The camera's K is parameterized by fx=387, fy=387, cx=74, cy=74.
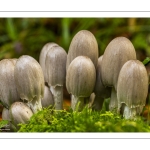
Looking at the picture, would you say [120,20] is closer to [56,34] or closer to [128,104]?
[56,34]

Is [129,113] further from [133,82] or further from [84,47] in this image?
[84,47]

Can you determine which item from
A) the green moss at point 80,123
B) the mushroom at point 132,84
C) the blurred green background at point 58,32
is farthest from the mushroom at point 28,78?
the blurred green background at point 58,32

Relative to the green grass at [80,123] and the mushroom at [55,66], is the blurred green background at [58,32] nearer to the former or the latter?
the mushroom at [55,66]

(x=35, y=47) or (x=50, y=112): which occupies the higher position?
(x=35, y=47)

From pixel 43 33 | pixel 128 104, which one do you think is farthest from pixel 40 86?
pixel 43 33

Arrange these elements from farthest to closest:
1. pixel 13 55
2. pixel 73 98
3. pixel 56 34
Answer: pixel 56 34, pixel 13 55, pixel 73 98

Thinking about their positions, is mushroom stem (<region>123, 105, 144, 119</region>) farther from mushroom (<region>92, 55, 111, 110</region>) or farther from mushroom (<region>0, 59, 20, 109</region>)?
mushroom (<region>0, 59, 20, 109</region>)

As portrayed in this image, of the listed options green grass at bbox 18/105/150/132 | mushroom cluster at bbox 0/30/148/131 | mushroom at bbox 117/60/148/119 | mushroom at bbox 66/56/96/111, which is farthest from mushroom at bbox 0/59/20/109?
mushroom at bbox 117/60/148/119
